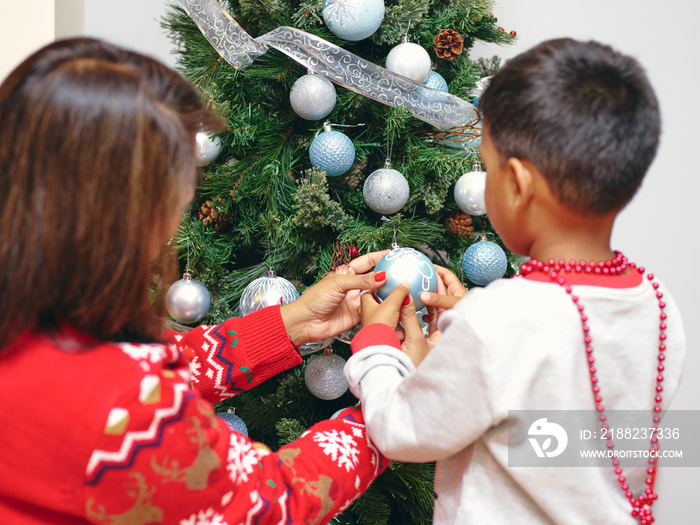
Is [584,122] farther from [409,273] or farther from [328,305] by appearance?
[328,305]

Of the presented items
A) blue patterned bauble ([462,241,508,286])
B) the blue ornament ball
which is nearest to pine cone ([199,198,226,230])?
the blue ornament ball

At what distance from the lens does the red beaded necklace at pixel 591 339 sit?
546 mm

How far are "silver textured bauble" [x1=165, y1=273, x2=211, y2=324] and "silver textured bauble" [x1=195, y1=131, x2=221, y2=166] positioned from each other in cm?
21

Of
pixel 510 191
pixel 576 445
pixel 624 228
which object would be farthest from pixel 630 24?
pixel 576 445

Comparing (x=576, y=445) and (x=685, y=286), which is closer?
(x=576, y=445)

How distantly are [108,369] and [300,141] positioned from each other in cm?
64

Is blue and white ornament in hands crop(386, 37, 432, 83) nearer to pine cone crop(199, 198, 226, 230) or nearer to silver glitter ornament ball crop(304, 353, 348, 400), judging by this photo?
pine cone crop(199, 198, 226, 230)

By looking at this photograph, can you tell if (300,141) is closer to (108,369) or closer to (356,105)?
(356,105)

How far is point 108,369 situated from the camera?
453 millimetres

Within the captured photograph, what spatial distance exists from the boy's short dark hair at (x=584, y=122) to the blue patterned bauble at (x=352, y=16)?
1.28 feet

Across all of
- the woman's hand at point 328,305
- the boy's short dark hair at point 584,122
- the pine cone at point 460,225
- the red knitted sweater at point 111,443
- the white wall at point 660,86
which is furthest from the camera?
the white wall at point 660,86

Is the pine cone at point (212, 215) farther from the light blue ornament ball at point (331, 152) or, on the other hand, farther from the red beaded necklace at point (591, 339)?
the red beaded necklace at point (591, 339)

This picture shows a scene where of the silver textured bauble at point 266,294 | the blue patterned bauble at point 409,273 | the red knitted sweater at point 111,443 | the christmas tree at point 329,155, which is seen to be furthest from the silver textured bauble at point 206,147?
the red knitted sweater at point 111,443

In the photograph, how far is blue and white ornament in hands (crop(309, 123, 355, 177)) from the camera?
2.96 ft
